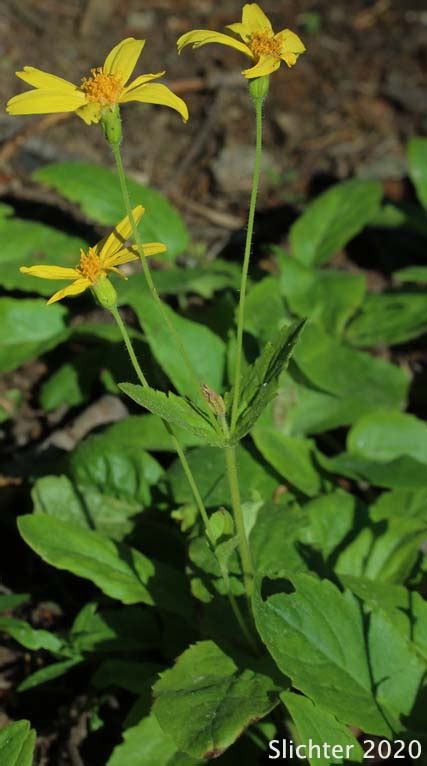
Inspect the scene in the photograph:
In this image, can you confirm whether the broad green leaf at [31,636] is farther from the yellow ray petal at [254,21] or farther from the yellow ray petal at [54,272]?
the yellow ray petal at [254,21]

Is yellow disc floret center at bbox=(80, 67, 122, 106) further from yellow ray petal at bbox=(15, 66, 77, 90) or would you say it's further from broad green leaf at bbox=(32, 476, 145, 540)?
broad green leaf at bbox=(32, 476, 145, 540)

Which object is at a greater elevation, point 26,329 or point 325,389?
point 26,329

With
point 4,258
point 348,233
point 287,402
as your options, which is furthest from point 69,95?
point 348,233

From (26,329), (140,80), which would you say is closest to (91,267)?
(140,80)

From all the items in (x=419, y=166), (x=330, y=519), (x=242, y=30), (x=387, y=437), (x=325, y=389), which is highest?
(x=419, y=166)

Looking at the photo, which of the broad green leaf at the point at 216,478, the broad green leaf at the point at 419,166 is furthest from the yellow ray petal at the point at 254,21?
the broad green leaf at the point at 419,166

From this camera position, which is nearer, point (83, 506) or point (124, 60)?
point (124, 60)

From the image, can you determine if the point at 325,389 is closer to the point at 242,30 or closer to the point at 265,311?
the point at 265,311

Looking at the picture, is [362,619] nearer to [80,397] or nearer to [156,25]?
[80,397]
